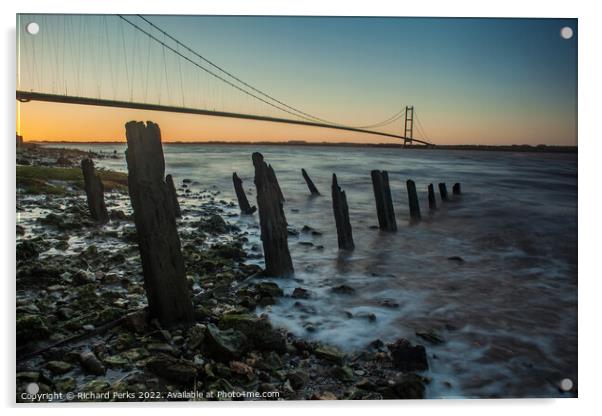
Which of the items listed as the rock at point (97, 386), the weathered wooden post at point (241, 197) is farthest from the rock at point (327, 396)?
the weathered wooden post at point (241, 197)

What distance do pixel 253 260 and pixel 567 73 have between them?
12.7 ft

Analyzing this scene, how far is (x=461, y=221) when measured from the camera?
715cm

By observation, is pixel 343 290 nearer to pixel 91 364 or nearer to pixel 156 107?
pixel 91 364

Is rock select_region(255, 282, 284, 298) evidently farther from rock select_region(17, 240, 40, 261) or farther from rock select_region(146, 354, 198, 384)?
rock select_region(17, 240, 40, 261)

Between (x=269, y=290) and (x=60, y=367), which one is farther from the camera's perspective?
(x=269, y=290)

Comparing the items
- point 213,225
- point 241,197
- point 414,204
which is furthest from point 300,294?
point 414,204

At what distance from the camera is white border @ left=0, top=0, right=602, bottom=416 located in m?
3.61

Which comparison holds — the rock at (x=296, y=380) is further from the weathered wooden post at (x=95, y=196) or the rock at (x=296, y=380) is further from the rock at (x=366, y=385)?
the weathered wooden post at (x=95, y=196)

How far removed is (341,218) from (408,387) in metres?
3.14

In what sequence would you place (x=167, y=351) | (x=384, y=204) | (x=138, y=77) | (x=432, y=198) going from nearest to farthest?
(x=167, y=351) < (x=138, y=77) < (x=384, y=204) < (x=432, y=198)

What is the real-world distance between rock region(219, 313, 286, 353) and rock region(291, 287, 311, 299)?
3.03 feet

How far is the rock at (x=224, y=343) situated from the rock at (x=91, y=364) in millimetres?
762

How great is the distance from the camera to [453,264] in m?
5.39
